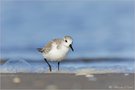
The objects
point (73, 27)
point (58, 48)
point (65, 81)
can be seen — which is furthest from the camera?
point (73, 27)

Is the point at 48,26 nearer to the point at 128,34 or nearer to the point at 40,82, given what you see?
the point at 128,34

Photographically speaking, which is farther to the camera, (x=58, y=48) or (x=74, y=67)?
(x=74, y=67)

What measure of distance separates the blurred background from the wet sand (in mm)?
3998

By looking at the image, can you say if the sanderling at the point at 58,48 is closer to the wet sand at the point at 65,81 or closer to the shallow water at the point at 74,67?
the shallow water at the point at 74,67

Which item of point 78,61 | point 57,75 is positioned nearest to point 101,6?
point 78,61

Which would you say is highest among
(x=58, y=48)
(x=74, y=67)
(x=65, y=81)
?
(x=58, y=48)

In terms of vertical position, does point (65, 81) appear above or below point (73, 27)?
below

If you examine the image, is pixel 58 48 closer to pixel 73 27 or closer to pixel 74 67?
pixel 74 67

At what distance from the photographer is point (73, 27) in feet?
55.9

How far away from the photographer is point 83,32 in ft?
54.1

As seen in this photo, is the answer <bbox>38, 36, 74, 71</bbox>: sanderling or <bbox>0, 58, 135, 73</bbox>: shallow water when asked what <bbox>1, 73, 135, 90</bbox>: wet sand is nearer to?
<bbox>0, 58, 135, 73</bbox>: shallow water

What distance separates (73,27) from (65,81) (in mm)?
8346

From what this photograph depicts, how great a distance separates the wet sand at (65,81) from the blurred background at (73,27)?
157 inches

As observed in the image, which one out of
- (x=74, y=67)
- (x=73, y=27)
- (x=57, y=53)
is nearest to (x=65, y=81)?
(x=57, y=53)
